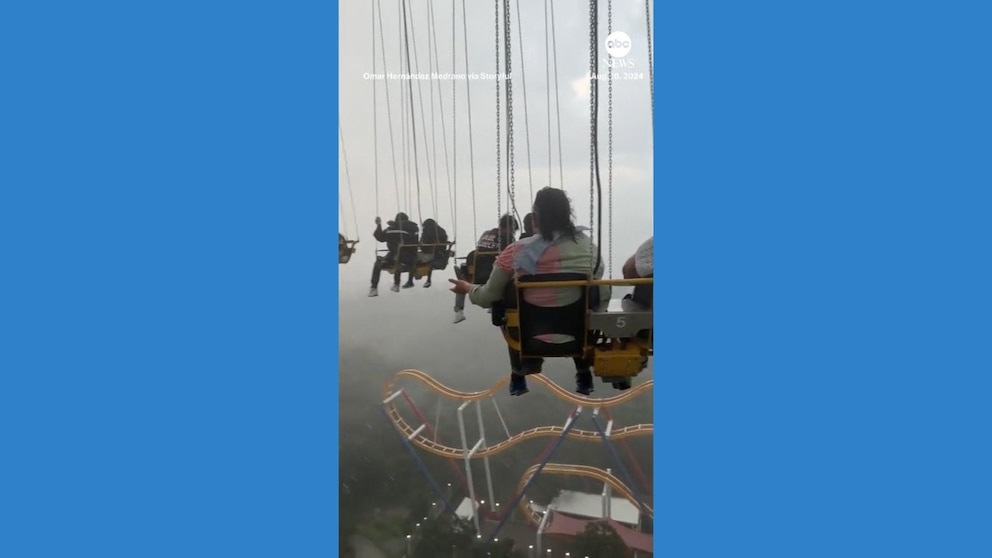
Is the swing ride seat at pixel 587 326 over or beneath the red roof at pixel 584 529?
over

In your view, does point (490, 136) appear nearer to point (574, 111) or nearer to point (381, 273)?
point (574, 111)

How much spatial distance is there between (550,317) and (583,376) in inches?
10.1

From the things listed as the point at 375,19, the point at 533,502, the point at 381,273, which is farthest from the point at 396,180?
the point at 533,502

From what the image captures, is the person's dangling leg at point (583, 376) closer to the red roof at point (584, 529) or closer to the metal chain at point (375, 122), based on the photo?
the red roof at point (584, 529)

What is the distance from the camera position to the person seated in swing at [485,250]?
87.7 inches

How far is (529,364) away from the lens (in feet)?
7.45

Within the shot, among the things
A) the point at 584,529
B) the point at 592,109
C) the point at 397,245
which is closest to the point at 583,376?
the point at 584,529

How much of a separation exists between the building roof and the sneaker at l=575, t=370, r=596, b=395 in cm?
38

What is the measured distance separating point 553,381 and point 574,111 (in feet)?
3.16

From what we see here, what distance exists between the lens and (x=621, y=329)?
218 cm

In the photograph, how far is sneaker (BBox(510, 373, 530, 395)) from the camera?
7.49 feet

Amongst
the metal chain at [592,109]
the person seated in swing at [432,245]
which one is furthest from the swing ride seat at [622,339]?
the person seated in swing at [432,245]

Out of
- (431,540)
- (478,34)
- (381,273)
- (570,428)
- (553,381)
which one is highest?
(478,34)

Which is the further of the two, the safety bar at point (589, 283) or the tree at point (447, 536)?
the tree at point (447, 536)
